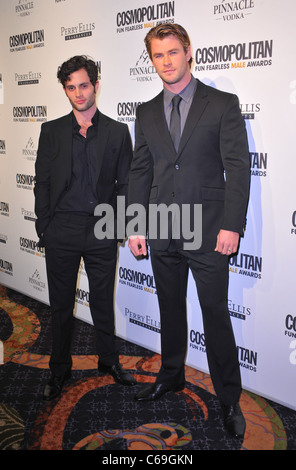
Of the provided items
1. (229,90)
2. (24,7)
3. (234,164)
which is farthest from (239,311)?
(24,7)

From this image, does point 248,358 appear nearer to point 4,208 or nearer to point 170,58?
point 170,58

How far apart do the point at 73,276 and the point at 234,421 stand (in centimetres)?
124

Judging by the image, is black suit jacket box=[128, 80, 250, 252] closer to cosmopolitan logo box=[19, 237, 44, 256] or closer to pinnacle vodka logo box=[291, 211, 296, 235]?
pinnacle vodka logo box=[291, 211, 296, 235]

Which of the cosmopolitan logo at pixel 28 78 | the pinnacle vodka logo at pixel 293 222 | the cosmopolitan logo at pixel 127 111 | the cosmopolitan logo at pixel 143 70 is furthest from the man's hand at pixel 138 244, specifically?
the cosmopolitan logo at pixel 28 78

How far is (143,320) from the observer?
134 inches

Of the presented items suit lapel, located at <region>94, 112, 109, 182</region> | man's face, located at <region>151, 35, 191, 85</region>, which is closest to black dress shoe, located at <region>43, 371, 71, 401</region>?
suit lapel, located at <region>94, 112, 109, 182</region>

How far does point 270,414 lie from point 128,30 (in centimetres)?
267

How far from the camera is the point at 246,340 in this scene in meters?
2.80

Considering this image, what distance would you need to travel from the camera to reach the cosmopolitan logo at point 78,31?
337cm

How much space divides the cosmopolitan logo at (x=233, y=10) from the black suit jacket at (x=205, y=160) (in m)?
0.55

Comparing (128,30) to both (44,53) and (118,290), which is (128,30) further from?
(118,290)

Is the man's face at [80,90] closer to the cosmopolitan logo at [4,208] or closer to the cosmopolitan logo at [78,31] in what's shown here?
the cosmopolitan logo at [78,31]
